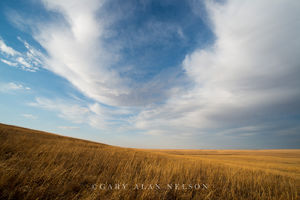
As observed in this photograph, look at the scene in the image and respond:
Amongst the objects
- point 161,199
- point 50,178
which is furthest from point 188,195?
point 50,178

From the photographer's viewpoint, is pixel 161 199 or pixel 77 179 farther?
pixel 77 179

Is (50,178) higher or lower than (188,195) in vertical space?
higher

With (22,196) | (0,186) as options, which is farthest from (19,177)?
(22,196)

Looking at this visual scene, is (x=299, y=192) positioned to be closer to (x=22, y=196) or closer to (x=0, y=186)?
(x=22, y=196)

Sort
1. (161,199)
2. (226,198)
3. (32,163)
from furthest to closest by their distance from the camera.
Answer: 1. (32,163)
2. (226,198)
3. (161,199)

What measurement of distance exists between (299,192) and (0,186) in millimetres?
12593

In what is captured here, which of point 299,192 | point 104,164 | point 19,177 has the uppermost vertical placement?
point 19,177

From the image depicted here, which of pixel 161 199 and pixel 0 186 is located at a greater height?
pixel 0 186

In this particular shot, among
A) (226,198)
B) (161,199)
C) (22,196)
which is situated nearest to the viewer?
(22,196)

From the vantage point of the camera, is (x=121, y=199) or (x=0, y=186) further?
(x=121, y=199)

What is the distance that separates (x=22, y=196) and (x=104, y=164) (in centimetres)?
410

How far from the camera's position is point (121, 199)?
3516 millimetres

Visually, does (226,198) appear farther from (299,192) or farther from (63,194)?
(299,192)

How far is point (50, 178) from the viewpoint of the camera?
386 centimetres
